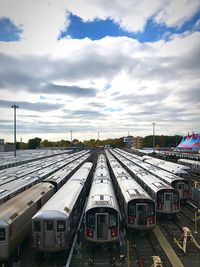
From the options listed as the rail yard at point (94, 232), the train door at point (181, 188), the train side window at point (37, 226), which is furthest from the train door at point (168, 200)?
the train side window at point (37, 226)

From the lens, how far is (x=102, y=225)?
1880cm

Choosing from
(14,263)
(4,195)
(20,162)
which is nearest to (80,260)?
(14,263)

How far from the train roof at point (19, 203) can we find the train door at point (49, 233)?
2.11 m

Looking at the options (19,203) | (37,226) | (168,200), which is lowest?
(37,226)

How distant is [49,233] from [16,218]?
7.54 feet

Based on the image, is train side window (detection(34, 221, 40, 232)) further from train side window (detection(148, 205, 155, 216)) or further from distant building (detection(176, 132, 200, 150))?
distant building (detection(176, 132, 200, 150))

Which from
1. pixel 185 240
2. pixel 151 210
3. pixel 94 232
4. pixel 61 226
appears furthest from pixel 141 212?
pixel 61 226

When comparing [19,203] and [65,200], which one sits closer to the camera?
[19,203]

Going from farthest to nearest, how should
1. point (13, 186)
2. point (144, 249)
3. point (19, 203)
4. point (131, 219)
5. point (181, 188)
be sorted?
point (181, 188) < point (13, 186) < point (131, 219) < point (19, 203) < point (144, 249)

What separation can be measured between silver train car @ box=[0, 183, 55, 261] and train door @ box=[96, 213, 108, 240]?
4939 millimetres

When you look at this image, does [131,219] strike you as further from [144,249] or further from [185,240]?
[185,240]

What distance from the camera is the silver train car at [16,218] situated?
1659cm

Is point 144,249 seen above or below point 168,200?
below

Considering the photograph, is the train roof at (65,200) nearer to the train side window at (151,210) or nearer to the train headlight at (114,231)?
the train headlight at (114,231)
